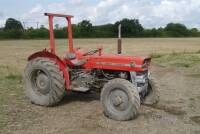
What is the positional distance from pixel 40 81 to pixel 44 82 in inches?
6.5

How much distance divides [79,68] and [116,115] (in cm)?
172

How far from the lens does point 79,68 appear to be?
8.88 m

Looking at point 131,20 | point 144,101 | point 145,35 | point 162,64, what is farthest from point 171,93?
point 145,35

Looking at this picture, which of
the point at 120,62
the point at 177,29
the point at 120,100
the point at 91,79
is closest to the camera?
the point at 120,100

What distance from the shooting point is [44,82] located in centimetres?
880

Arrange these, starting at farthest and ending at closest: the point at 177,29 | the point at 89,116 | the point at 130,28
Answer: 1. the point at 177,29
2. the point at 130,28
3. the point at 89,116

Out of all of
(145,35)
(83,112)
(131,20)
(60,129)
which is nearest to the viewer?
(60,129)

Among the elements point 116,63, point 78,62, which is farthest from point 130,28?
point 116,63

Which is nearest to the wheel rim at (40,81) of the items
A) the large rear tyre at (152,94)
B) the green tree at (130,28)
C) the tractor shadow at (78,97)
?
the tractor shadow at (78,97)

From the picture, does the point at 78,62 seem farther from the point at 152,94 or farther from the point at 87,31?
the point at 87,31

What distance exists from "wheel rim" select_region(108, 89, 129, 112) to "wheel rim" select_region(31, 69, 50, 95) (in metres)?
1.63

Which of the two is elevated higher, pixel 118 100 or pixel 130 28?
pixel 118 100

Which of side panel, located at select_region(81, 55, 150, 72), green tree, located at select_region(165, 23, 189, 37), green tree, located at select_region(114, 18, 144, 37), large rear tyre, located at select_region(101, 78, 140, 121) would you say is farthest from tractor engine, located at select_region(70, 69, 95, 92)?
green tree, located at select_region(165, 23, 189, 37)

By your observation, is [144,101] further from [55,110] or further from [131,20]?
[131,20]
